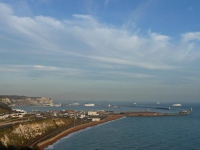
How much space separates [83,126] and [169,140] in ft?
84.8

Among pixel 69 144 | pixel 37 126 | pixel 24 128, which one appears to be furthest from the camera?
pixel 37 126

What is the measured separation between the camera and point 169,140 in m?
39.7

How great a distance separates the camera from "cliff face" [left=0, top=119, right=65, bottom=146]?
34.0 meters

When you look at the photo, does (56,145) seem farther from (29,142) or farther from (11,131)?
(11,131)

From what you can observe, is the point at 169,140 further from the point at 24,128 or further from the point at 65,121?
the point at 65,121

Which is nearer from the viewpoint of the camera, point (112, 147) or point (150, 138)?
point (112, 147)

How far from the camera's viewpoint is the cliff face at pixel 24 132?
3403cm

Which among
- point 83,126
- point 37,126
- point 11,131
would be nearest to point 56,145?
point 11,131

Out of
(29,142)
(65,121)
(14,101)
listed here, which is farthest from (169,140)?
(14,101)

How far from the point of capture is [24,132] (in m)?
39.8

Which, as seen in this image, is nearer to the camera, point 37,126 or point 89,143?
point 89,143

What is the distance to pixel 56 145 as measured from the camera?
36.6m

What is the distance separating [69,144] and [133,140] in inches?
391

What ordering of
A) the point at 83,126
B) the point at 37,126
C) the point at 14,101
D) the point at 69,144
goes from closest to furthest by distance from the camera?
1. the point at 69,144
2. the point at 37,126
3. the point at 83,126
4. the point at 14,101
